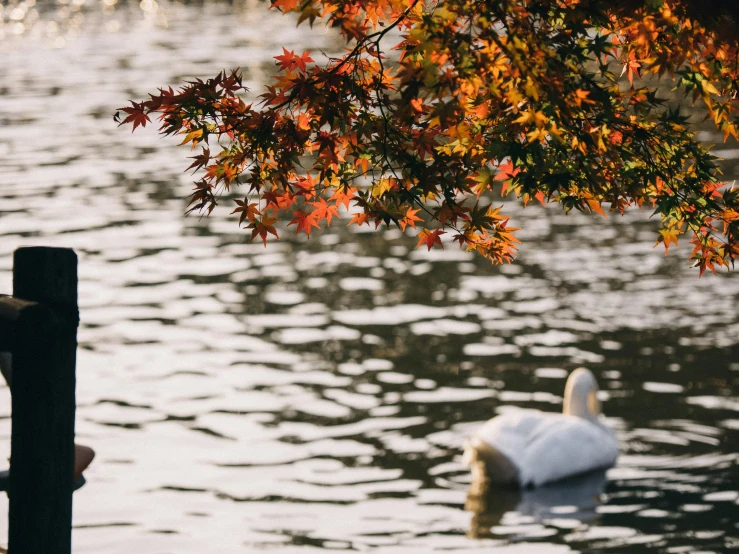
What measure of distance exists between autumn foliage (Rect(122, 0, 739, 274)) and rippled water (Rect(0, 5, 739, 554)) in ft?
16.4

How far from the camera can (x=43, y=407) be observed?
208 inches

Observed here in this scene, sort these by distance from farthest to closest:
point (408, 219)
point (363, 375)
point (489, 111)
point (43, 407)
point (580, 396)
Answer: point (363, 375), point (580, 396), point (408, 219), point (489, 111), point (43, 407)

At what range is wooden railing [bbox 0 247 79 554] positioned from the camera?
17.2 feet

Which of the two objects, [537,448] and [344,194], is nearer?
[344,194]

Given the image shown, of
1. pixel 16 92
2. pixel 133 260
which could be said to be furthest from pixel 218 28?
pixel 133 260

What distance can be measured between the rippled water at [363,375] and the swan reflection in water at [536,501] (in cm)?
3

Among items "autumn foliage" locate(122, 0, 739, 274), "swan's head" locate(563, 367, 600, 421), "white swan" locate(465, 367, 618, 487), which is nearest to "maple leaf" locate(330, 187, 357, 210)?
"autumn foliage" locate(122, 0, 739, 274)

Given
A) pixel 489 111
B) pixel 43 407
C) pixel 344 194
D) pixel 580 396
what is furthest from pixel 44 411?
pixel 580 396

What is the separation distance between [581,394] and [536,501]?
5.01 feet

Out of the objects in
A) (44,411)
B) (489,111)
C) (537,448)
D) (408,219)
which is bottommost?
(537,448)

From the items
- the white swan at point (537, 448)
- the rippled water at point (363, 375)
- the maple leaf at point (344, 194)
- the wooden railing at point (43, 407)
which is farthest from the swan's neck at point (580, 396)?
the wooden railing at point (43, 407)

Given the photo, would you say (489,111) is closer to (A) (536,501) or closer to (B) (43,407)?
(B) (43,407)

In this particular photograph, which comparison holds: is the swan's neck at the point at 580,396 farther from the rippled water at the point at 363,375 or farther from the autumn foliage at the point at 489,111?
the autumn foliage at the point at 489,111

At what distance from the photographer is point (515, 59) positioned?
5.00 meters
